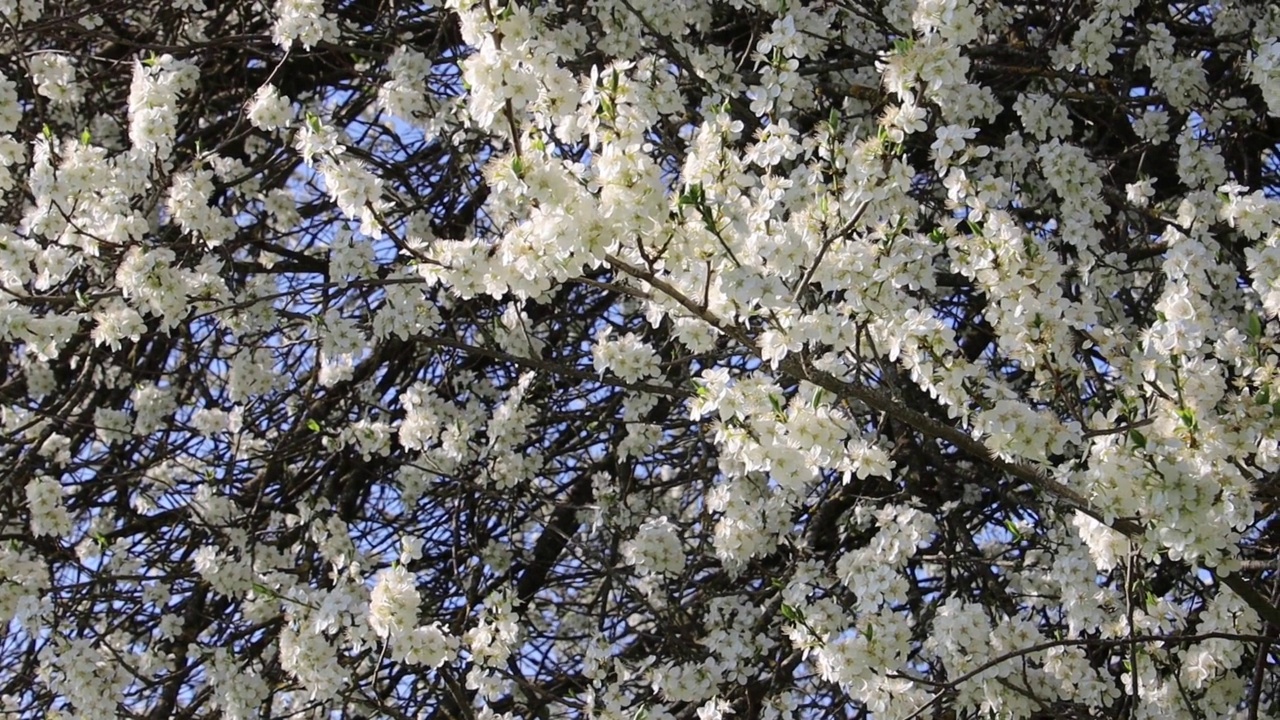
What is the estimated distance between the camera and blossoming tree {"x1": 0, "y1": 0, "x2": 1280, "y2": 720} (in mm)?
2770

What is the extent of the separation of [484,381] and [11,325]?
5.61 ft

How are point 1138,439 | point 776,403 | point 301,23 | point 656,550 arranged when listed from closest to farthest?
1. point 1138,439
2. point 776,403
3. point 301,23
4. point 656,550

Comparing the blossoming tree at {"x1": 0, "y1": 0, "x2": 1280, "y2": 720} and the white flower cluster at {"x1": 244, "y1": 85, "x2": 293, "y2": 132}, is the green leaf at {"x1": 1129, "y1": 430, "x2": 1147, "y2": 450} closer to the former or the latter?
the blossoming tree at {"x1": 0, "y1": 0, "x2": 1280, "y2": 720}

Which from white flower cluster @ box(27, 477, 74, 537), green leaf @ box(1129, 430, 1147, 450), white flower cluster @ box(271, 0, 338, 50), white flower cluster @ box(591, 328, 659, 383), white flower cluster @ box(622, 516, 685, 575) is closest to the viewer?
A: green leaf @ box(1129, 430, 1147, 450)

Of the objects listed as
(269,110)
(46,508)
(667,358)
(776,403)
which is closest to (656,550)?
(667,358)

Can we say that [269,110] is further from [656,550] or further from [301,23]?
[656,550]

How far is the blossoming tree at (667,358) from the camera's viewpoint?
109 inches

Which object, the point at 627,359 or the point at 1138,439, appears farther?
the point at 627,359

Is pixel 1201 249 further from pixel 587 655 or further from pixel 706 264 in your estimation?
pixel 587 655

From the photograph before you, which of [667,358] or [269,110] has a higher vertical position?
[269,110]

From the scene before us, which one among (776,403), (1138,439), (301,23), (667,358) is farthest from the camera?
(667,358)

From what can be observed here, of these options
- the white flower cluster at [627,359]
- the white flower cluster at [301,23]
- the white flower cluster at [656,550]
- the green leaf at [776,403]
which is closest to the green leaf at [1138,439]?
the green leaf at [776,403]

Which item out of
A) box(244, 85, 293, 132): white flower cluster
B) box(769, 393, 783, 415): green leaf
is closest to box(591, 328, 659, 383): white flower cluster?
box(769, 393, 783, 415): green leaf

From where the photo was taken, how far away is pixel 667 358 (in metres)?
4.52
